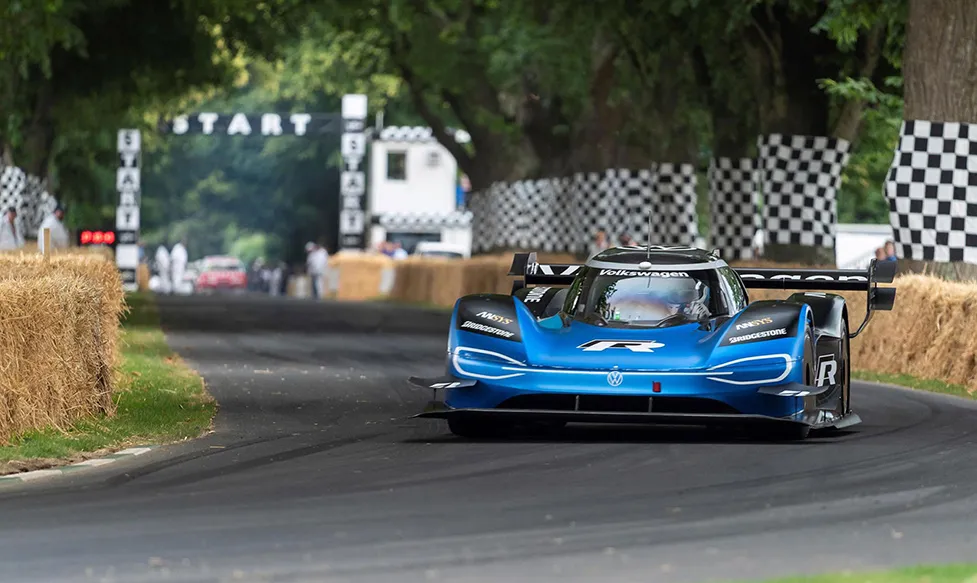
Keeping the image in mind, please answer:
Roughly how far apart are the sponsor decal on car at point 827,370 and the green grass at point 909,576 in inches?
229

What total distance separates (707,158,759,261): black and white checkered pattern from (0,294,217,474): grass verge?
1464 cm

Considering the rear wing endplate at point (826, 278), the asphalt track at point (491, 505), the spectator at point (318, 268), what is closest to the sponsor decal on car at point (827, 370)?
the asphalt track at point (491, 505)

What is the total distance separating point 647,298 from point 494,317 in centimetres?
111

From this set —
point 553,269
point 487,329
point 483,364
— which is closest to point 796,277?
point 553,269

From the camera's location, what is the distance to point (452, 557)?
26.2 ft

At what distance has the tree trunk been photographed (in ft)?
70.1

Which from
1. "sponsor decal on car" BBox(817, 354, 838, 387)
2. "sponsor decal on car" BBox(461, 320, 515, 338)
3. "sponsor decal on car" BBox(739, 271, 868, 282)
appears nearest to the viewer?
"sponsor decal on car" BBox(461, 320, 515, 338)

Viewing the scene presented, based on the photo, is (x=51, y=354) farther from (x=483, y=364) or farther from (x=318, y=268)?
(x=318, y=268)

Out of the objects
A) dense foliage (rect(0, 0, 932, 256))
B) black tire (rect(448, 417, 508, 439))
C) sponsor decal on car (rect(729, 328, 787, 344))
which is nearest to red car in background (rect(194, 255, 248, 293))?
dense foliage (rect(0, 0, 932, 256))

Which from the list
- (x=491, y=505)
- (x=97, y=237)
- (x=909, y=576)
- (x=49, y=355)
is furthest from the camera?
(x=97, y=237)

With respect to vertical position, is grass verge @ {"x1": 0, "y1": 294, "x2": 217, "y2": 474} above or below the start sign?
below

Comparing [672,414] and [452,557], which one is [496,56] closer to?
[672,414]

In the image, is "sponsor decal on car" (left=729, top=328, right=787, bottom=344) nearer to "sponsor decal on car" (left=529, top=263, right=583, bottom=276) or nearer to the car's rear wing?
the car's rear wing

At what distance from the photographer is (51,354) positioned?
1280 cm
